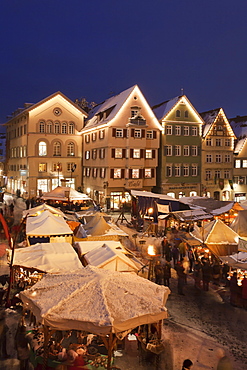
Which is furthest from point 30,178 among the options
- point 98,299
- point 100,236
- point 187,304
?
point 98,299

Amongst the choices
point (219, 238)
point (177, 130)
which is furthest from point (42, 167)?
point (219, 238)

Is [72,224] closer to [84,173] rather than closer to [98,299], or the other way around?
[98,299]

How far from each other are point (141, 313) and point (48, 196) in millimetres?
22580

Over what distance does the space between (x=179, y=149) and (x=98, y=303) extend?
111ft

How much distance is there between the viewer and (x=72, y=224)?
63.9 ft

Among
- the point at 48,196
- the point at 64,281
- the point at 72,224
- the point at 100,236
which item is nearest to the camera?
the point at 64,281

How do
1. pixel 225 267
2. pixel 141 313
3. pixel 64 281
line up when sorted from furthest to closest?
1. pixel 225 267
2. pixel 64 281
3. pixel 141 313

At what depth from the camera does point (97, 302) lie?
7.14 meters

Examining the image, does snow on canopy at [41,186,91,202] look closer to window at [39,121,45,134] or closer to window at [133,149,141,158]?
window at [133,149,141,158]

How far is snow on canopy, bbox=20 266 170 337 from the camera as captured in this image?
6.74 m

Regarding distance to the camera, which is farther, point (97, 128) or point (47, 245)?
point (97, 128)

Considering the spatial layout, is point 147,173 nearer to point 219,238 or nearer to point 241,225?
point 241,225

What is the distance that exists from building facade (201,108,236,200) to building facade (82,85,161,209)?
25.1ft

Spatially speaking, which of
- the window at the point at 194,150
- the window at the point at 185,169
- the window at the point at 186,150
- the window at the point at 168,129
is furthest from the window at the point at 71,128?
the window at the point at 194,150
